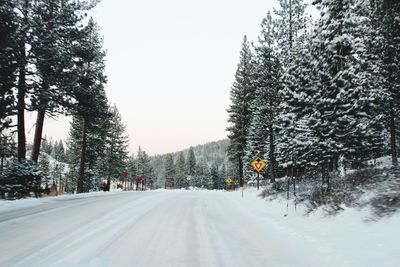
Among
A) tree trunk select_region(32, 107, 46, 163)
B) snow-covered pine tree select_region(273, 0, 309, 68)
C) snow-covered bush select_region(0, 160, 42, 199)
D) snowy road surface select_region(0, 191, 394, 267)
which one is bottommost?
snowy road surface select_region(0, 191, 394, 267)

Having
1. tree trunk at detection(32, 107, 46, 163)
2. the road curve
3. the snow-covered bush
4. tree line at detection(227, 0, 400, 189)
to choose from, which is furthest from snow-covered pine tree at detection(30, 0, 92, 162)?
tree line at detection(227, 0, 400, 189)

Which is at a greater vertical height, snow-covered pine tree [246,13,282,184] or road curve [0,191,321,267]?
snow-covered pine tree [246,13,282,184]

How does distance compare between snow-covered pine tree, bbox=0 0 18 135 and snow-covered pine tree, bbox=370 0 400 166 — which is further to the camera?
snow-covered pine tree, bbox=370 0 400 166

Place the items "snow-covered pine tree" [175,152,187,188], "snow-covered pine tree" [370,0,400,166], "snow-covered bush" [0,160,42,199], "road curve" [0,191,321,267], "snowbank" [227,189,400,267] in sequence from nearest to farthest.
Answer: "road curve" [0,191,321,267]
"snowbank" [227,189,400,267]
"snow-covered pine tree" [370,0,400,166]
"snow-covered bush" [0,160,42,199]
"snow-covered pine tree" [175,152,187,188]

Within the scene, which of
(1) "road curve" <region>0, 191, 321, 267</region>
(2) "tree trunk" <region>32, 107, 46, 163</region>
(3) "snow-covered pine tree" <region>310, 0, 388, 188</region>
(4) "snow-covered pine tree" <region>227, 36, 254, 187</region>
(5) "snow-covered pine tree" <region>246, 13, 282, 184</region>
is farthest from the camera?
(4) "snow-covered pine tree" <region>227, 36, 254, 187</region>

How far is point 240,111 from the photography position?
1593 inches

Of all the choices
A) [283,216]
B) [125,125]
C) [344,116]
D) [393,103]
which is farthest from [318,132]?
[125,125]

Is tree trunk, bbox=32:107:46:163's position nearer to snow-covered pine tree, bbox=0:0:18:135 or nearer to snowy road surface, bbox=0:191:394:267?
snow-covered pine tree, bbox=0:0:18:135

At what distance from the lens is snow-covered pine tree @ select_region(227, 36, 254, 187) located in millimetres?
39469

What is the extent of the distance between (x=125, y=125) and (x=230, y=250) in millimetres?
47549

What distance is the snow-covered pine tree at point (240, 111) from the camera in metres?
39.5

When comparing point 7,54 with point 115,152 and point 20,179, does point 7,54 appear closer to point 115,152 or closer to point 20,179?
point 20,179

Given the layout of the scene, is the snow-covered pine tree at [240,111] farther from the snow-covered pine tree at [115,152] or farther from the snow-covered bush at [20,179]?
the snow-covered bush at [20,179]

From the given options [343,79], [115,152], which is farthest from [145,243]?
[115,152]
